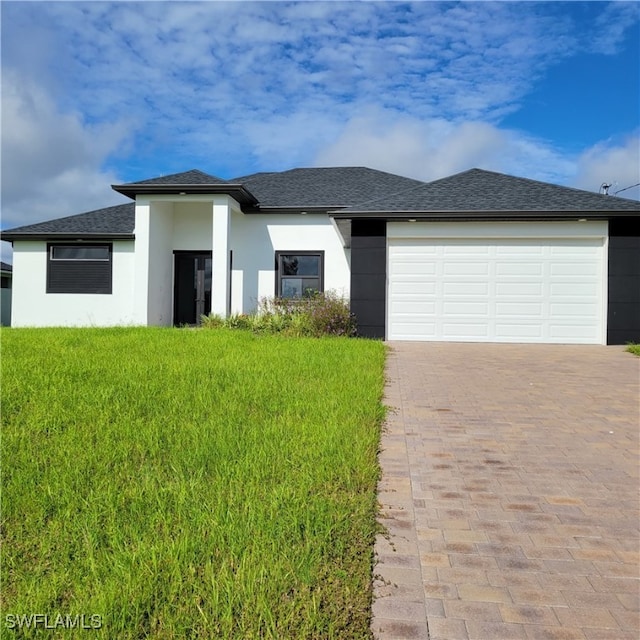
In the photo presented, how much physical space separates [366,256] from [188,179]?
618 centimetres

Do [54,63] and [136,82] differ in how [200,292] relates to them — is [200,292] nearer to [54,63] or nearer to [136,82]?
[136,82]

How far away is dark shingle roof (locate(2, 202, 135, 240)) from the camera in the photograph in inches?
615

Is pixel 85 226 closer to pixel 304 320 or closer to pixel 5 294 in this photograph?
pixel 304 320

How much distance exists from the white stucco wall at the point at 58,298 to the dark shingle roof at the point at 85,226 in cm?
40

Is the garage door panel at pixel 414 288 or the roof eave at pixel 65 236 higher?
the roof eave at pixel 65 236

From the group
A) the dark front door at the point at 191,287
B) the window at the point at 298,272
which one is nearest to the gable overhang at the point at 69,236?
the dark front door at the point at 191,287

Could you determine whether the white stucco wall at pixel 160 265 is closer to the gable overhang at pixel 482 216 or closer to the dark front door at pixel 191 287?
the dark front door at pixel 191 287

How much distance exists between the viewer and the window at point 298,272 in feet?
51.3

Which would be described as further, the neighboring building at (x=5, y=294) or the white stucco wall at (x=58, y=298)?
the neighboring building at (x=5, y=294)

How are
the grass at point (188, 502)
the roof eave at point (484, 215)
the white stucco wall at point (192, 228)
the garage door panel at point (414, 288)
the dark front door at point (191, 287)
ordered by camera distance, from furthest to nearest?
the dark front door at point (191, 287) < the white stucco wall at point (192, 228) < the garage door panel at point (414, 288) < the roof eave at point (484, 215) < the grass at point (188, 502)

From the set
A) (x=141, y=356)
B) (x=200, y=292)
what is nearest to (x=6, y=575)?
(x=141, y=356)

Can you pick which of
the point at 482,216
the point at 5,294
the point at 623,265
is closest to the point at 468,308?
the point at 482,216

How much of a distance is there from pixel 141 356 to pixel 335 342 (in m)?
4.30

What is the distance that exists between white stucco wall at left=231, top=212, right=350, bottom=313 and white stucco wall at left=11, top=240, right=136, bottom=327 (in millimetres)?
3602
